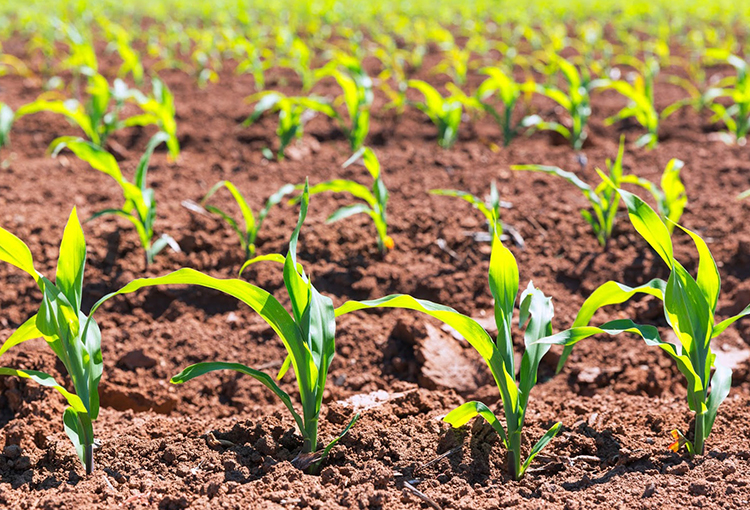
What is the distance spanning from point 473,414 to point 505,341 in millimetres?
214

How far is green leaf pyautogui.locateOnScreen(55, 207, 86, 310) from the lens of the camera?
5.32 feet

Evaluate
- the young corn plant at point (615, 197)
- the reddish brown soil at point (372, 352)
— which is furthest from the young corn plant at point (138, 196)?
the young corn plant at point (615, 197)

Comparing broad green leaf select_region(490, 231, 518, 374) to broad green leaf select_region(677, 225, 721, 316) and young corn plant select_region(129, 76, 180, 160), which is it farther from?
young corn plant select_region(129, 76, 180, 160)

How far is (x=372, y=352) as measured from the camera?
240 cm

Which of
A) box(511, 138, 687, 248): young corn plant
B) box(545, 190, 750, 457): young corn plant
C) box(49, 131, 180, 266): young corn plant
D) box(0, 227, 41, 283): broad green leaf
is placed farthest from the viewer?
box(511, 138, 687, 248): young corn plant

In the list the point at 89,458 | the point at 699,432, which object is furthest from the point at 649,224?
the point at 89,458

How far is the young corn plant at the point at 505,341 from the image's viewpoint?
1593mm

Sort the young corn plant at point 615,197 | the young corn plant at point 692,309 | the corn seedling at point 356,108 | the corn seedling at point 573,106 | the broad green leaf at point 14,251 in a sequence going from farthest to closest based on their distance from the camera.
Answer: the corn seedling at point 573,106 → the corn seedling at point 356,108 → the young corn plant at point 615,197 → the young corn plant at point 692,309 → the broad green leaf at point 14,251

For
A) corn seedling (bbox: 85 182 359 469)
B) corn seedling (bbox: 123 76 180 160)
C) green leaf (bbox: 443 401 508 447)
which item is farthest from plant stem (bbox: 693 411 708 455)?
corn seedling (bbox: 123 76 180 160)

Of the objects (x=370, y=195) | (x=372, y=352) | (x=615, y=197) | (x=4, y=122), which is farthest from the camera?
(x=4, y=122)

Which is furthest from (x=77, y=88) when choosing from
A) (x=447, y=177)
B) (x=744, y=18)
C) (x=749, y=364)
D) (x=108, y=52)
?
(x=744, y=18)

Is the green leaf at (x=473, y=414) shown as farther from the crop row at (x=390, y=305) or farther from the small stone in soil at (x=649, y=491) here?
the small stone in soil at (x=649, y=491)

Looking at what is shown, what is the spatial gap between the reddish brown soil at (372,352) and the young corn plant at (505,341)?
0.35 feet

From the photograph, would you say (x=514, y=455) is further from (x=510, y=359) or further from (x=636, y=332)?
(x=636, y=332)
